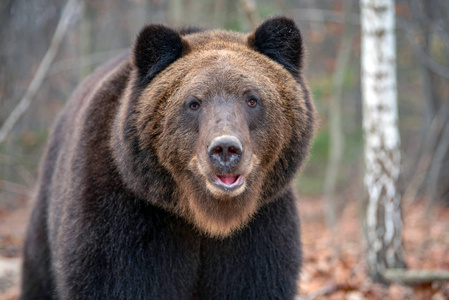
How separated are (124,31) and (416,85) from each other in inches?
503

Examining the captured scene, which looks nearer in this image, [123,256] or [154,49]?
[123,256]

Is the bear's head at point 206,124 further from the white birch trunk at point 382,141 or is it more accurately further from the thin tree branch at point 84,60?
the thin tree branch at point 84,60

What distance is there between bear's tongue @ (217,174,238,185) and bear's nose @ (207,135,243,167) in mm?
205

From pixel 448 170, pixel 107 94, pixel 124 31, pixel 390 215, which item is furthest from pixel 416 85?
pixel 107 94

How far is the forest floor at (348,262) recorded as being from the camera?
19.7ft

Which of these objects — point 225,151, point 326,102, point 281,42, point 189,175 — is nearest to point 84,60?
point 281,42

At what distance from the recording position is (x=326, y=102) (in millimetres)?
15703

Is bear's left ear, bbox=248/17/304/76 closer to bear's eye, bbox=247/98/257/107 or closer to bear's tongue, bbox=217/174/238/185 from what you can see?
bear's eye, bbox=247/98/257/107

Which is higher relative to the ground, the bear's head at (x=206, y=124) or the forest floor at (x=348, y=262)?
the bear's head at (x=206, y=124)

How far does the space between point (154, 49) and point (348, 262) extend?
5.19 meters

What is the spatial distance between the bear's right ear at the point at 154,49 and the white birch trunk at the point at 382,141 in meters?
3.23

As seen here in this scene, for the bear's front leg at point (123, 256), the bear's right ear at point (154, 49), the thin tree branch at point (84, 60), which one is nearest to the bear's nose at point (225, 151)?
the bear's front leg at point (123, 256)

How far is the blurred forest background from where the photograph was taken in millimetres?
8357

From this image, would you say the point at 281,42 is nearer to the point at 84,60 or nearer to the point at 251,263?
the point at 251,263
